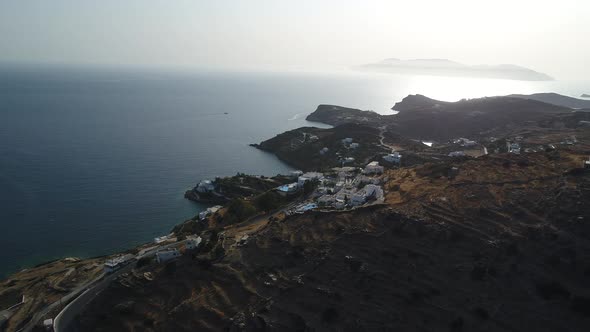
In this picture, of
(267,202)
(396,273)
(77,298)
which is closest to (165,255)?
(77,298)

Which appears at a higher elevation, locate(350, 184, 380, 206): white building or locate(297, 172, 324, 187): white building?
locate(350, 184, 380, 206): white building

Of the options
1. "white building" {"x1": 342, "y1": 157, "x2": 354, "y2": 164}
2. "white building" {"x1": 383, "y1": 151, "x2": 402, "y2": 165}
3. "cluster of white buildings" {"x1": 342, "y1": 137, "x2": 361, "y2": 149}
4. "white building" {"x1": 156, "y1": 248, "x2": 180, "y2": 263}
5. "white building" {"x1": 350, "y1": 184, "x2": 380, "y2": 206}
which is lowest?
"white building" {"x1": 342, "y1": 157, "x2": 354, "y2": 164}

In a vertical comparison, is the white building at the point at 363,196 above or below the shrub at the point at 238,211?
above

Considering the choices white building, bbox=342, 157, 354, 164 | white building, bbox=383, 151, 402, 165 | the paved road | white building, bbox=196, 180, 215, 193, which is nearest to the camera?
the paved road

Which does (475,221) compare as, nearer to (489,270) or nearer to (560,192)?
(489,270)

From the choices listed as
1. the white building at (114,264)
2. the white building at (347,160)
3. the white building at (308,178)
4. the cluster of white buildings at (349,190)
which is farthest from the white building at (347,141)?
the white building at (114,264)

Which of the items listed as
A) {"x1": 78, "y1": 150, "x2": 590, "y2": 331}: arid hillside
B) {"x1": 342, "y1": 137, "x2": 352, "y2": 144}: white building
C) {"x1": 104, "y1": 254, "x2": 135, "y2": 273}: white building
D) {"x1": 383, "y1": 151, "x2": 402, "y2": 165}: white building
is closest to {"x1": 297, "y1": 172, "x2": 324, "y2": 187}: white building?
{"x1": 383, "y1": 151, "x2": 402, "y2": 165}: white building

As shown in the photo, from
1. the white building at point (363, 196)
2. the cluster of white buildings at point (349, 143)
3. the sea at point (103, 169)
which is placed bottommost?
the sea at point (103, 169)

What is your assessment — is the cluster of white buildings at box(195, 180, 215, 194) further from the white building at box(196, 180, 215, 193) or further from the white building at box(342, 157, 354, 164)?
the white building at box(342, 157, 354, 164)

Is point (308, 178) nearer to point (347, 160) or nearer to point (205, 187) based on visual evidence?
point (205, 187)

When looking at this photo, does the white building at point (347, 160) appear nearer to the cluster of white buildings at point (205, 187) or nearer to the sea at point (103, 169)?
the sea at point (103, 169)
